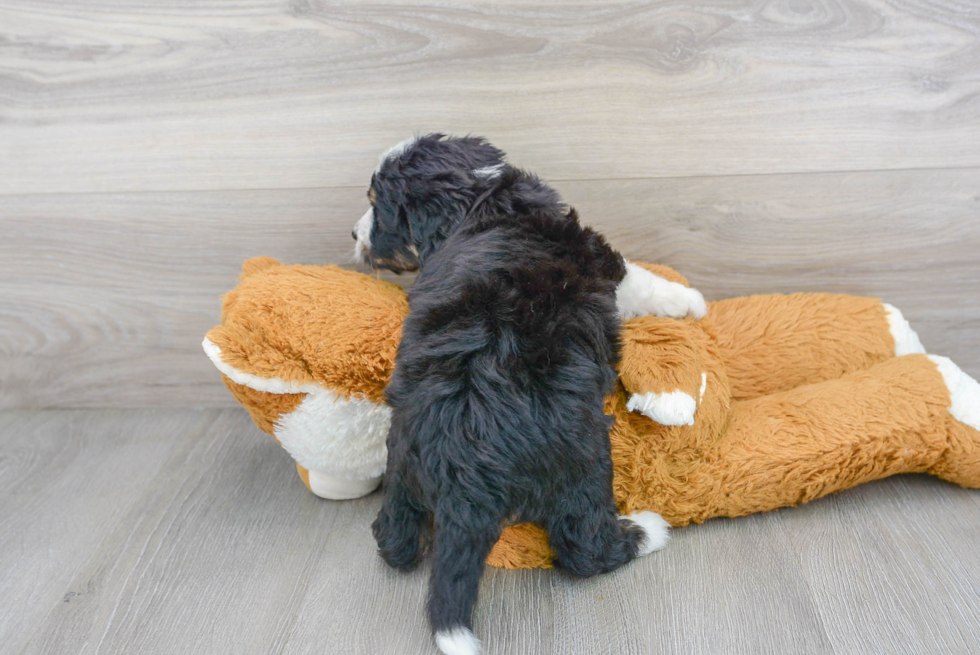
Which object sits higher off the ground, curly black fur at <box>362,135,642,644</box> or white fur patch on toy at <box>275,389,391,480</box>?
curly black fur at <box>362,135,642,644</box>

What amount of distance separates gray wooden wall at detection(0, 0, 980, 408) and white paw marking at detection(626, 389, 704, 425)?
45 centimetres

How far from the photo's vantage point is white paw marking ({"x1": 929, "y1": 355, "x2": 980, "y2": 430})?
1.05 m

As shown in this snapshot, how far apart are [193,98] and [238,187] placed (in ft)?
0.57

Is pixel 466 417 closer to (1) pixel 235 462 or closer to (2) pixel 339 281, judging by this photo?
(2) pixel 339 281

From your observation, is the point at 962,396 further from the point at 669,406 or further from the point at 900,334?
the point at 669,406

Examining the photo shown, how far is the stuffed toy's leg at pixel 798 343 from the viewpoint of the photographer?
1164mm

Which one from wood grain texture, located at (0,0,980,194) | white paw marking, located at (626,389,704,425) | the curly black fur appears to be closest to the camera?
the curly black fur

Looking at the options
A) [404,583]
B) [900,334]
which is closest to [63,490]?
[404,583]

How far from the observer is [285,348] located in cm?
101

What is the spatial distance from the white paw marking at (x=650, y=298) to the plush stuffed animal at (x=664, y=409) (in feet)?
0.09

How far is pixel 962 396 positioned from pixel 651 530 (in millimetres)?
538

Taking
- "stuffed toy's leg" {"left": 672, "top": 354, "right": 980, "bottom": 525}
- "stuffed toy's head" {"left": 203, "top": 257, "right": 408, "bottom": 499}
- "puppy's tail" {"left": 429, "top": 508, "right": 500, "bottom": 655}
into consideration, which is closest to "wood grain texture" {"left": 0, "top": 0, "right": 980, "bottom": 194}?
"stuffed toy's head" {"left": 203, "top": 257, "right": 408, "bottom": 499}

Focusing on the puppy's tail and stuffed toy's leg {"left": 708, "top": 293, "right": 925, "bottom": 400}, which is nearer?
the puppy's tail

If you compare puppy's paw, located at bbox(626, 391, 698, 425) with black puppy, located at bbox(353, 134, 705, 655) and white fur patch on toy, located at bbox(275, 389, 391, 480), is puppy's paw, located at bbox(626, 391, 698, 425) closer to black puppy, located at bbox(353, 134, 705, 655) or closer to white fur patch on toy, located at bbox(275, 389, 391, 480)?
black puppy, located at bbox(353, 134, 705, 655)
